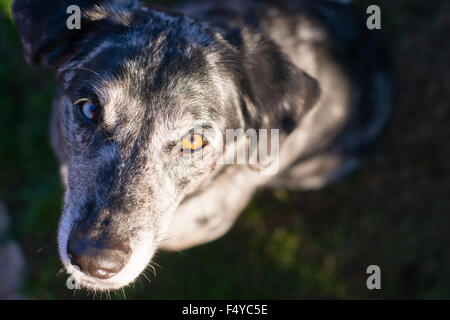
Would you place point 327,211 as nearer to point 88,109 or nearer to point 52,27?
point 88,109

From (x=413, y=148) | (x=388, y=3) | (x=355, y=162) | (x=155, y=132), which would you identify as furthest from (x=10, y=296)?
(x=388, y=3)

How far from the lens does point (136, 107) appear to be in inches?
97.5

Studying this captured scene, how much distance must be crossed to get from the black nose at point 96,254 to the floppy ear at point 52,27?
1254 millimetres

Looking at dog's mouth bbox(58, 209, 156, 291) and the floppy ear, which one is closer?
dog's mouth bbox(58, 209, 156, 291)

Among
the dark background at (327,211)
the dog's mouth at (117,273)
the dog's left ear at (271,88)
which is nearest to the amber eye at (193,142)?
the dog's left ear at (271,88)

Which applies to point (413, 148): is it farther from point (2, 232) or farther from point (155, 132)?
point (2, 232)

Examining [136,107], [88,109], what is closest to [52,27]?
[88,109]

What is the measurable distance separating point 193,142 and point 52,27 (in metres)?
1.21

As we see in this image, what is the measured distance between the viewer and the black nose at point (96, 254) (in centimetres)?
233

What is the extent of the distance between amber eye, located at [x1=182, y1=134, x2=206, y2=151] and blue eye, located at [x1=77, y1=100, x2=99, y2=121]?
57 cm

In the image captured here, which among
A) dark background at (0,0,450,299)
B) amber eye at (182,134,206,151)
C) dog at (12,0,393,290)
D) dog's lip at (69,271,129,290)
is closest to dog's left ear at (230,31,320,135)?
dog at (12,0,393,290)

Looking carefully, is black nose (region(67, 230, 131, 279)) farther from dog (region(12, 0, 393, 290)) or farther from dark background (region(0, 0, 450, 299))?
dark background (region(0, 0, 450, 299))

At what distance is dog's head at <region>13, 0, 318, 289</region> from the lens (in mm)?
2459
